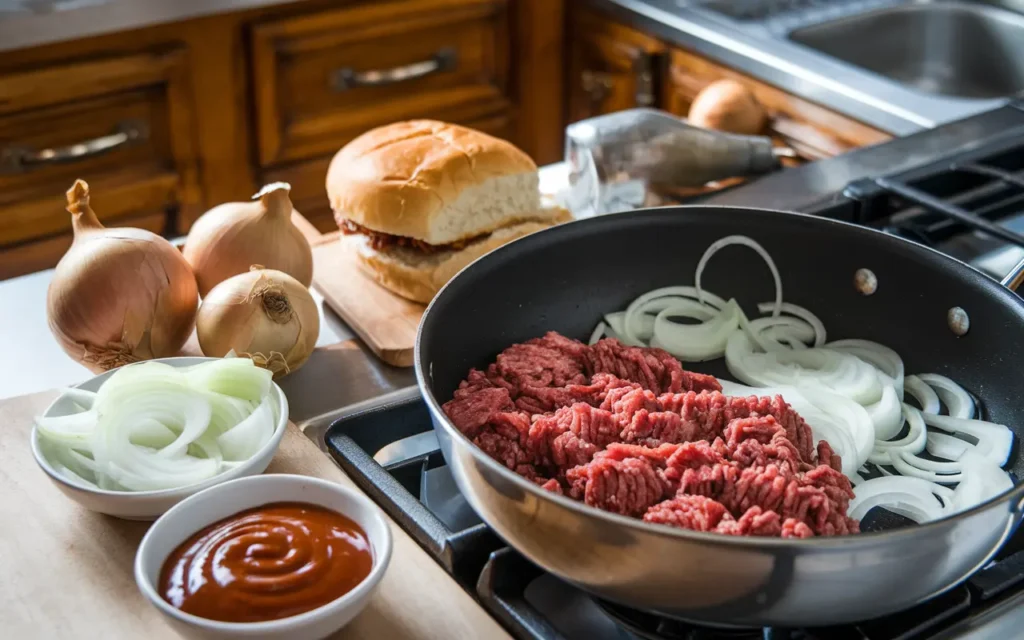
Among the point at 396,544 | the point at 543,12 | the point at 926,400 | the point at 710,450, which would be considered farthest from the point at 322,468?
the point at 543,12

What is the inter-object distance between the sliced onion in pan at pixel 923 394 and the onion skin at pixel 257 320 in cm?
65

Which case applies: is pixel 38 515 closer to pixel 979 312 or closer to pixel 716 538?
pixel 716 538

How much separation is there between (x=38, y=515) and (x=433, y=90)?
1854 millimetres

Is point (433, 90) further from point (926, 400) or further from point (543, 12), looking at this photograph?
point (926, 400)

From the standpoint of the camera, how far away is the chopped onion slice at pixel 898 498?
3.20 ft

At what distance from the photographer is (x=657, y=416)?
3.20 feet

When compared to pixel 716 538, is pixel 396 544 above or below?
below

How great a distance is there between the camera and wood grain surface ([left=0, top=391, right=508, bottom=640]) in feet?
2.80

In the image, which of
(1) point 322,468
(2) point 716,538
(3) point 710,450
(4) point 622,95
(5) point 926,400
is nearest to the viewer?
(2) point 716,538

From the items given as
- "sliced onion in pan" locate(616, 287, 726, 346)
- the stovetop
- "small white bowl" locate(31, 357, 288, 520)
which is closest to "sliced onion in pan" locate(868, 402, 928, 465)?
the stovetop

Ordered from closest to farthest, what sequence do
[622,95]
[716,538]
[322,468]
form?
1. [716,538]
2. [322,468]
3. [622,95]

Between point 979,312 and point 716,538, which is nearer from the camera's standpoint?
point 716,538

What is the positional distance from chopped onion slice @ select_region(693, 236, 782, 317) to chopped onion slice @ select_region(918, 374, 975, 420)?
6.9 inches

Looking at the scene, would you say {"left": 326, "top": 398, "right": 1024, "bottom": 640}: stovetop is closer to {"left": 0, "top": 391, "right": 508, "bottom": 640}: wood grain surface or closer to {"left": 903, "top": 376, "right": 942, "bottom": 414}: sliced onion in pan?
{"left": 0, "top": 391, "right": 508, "bottom": 640}: wood grain surface
